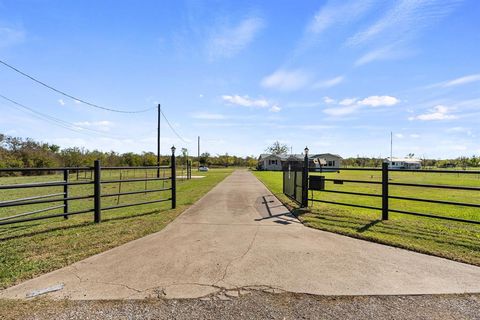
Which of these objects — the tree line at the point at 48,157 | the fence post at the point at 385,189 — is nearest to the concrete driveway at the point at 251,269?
the fence post at the point at 385,189

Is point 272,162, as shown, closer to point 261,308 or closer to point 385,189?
point 385,189

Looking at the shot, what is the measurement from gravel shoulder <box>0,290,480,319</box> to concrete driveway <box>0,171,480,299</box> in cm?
15

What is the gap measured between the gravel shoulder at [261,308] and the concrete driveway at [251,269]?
0.15m

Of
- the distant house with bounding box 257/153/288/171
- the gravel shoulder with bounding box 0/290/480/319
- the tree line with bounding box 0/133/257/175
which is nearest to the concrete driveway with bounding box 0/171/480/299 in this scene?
the gravel shoulder with bounding box 0/290/480/319

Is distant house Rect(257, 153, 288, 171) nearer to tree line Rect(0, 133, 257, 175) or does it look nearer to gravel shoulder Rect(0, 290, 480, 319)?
tree line Rect(0, 133, 257, 175)

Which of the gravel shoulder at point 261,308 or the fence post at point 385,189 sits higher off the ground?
the fence post at point 385,189

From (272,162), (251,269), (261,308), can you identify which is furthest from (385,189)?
(272,162)

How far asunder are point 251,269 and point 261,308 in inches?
41.5

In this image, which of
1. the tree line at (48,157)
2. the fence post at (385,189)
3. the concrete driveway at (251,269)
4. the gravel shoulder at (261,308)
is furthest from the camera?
the tree line at (48,157)

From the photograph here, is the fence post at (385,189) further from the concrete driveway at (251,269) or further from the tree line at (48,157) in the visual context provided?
the tree line at (48,157)

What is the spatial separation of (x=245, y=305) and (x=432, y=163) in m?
107

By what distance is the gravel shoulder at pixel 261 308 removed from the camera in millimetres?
2768

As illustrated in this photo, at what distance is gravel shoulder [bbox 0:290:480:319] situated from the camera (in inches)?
109

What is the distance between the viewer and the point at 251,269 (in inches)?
156
